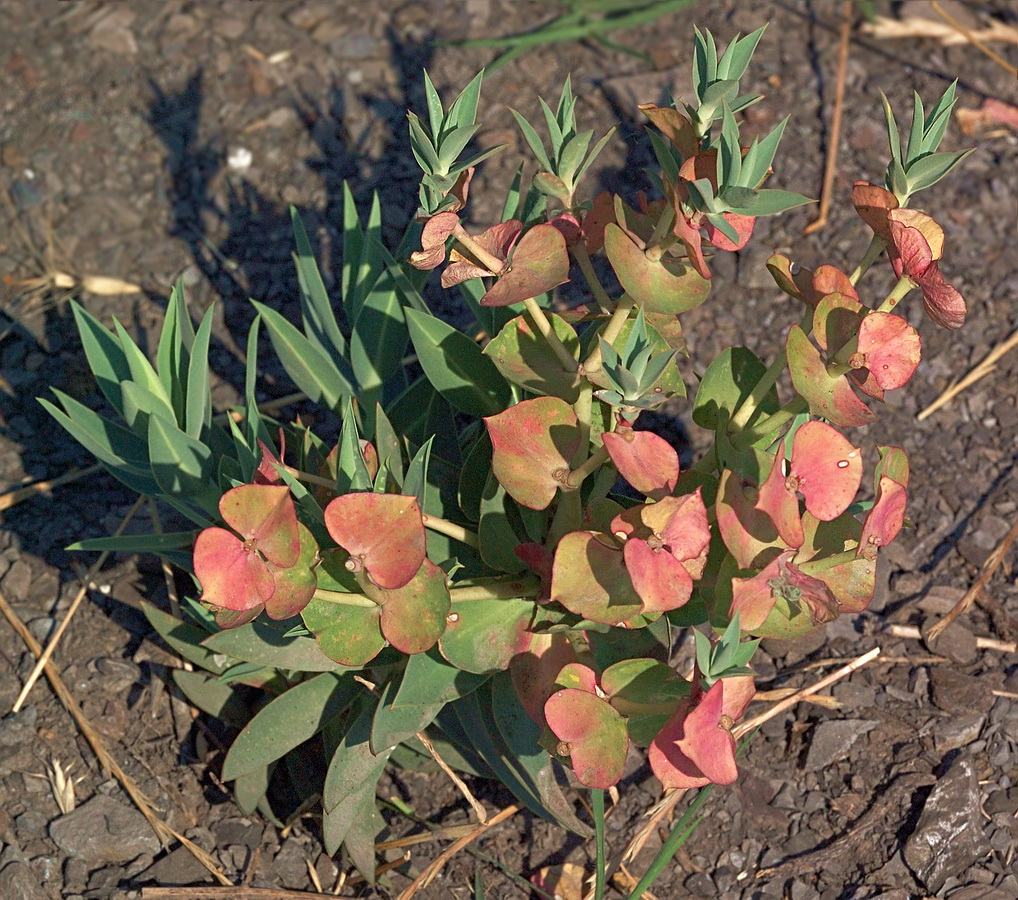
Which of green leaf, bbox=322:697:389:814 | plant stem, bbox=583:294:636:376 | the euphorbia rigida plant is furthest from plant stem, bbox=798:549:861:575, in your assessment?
green leaf, bbox=322:697:389:814

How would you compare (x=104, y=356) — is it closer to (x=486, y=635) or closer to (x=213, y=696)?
(x=213, y=696)

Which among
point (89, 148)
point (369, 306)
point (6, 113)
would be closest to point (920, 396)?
point (369, 306)

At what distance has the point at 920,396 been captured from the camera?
2.09 meters

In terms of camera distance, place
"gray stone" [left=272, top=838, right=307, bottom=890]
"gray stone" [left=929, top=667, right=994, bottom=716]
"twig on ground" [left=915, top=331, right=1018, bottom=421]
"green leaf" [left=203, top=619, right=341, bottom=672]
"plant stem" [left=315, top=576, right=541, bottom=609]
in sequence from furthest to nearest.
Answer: "twig on ground" [left=915, top=331, right=1018, bottom=421] < "gray stone" [left=929, top=667, right=994, bottom=716] < "gray stone" [left=272, top=838, right=307, bottom=890] < "green leaf" [left=203, top=619, right=341, bottom=672] < "plant stem" [left=315, top=576, right=541, bottom=609]

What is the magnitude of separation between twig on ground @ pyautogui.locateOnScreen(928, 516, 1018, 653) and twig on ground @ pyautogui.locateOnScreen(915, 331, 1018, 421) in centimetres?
26

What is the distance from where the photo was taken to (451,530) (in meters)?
1.32

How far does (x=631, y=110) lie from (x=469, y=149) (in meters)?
0.40

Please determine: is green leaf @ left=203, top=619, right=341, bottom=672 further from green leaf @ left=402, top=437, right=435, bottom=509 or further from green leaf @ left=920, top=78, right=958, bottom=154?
green leaf @ left=920, top=78, right=958, bottom=154

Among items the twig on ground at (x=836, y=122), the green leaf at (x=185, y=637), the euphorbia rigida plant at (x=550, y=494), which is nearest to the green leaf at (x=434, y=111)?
the euphorbia rigida plant at (x=550, y=494)

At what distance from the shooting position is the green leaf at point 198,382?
1.48 m

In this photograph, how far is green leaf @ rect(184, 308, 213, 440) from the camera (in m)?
1.48

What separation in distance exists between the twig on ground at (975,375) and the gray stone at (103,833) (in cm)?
149

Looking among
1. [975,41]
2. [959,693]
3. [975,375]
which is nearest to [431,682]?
[959,693]

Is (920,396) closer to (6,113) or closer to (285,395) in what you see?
(285,395)
